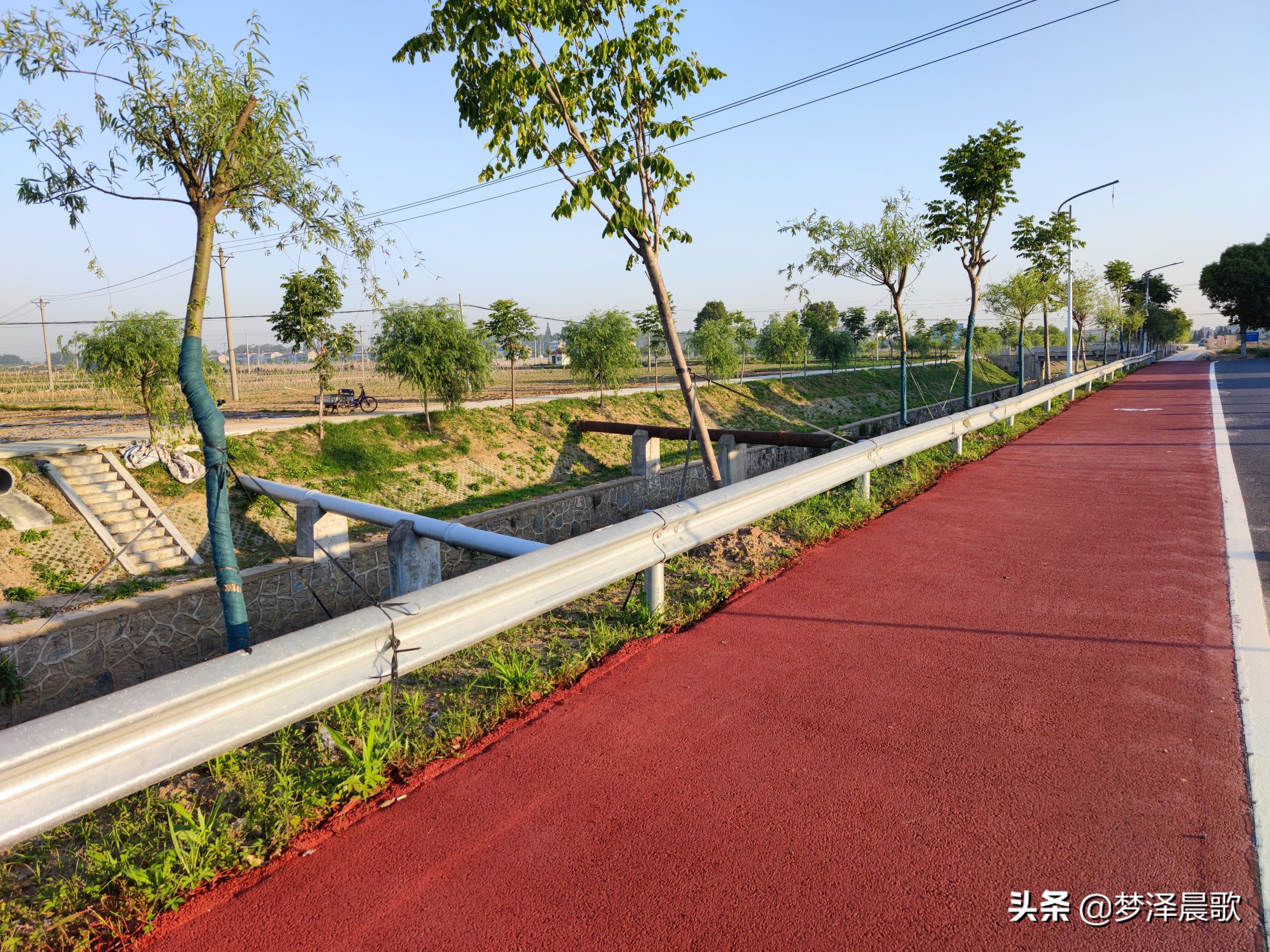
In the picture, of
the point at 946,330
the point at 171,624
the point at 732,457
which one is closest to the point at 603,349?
the point at 732,457

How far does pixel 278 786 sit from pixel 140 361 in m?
14.3

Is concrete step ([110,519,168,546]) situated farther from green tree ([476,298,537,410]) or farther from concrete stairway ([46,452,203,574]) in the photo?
green tree ([476,298,537,410])

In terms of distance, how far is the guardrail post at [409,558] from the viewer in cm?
732

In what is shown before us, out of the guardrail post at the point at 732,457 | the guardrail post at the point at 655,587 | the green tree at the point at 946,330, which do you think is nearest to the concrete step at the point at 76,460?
the guardrail post at the point at 732,457

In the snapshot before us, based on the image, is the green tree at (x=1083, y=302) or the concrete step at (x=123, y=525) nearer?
the concrete step at (x=123, y=525)

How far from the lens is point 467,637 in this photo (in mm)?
3354

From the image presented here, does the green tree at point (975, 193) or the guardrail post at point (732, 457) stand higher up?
the green tree at point (975, 193)

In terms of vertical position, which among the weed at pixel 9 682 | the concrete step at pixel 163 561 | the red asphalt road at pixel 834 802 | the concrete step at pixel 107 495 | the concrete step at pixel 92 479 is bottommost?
the weed at pixel 9 682

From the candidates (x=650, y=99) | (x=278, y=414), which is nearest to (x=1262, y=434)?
(x=650, y=99)

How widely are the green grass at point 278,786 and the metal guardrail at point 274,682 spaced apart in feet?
0.88

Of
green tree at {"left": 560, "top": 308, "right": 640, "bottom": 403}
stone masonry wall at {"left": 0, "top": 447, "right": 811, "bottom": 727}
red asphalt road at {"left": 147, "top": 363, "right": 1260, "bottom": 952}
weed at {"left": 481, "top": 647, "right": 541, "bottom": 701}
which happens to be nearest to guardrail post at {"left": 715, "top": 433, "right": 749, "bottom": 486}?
stone masonry wall at {"left": 0, "top": 447, "right": 811, "bottom": 727}

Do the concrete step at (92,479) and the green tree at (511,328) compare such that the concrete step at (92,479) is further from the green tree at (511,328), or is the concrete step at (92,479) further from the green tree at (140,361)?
the green tree at (511,328)

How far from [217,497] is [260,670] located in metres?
1.96

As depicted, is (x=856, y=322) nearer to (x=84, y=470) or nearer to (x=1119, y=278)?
(x=1119, y=278)
